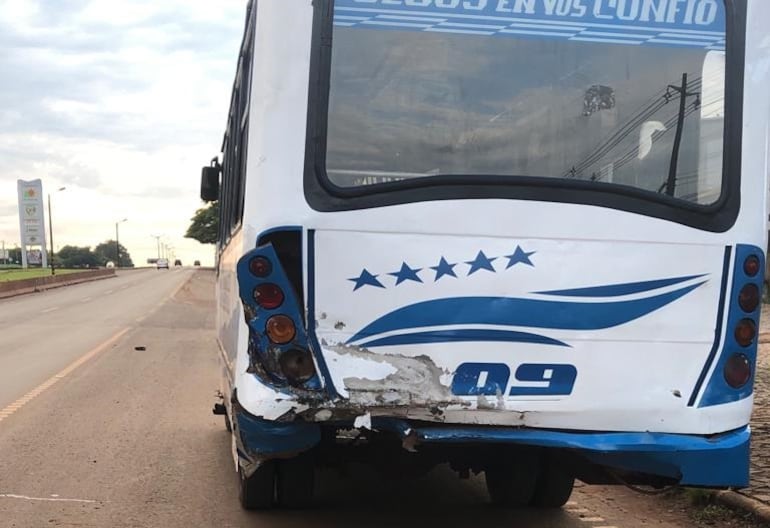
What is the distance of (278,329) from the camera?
347cm

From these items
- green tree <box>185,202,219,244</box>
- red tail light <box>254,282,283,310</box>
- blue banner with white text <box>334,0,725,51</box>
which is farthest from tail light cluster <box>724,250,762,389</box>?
green tree <box>185,202,219,244</box>

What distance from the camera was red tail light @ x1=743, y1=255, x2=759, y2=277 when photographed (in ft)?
12.3

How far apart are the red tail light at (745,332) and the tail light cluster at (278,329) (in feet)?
6.55

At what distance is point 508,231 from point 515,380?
0.68m

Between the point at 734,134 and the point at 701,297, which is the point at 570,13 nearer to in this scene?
the point at 734,134

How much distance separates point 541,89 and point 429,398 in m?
1.56

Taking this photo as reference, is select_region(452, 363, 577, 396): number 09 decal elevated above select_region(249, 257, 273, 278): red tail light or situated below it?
below

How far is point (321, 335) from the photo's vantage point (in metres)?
3.48

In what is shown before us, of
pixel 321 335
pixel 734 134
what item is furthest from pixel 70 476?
pixel 734 134

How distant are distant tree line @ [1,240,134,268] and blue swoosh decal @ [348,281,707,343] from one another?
150 metres

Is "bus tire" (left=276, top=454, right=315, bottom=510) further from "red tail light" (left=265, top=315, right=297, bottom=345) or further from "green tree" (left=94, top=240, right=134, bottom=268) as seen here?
"green tree" (left=94, top=240, right=134, bottom=268)

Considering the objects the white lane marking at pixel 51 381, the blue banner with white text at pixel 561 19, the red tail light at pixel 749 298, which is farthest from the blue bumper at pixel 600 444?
the white lane marking at pixel 51 381

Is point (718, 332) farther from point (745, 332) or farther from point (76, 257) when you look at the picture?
point (76, 257)

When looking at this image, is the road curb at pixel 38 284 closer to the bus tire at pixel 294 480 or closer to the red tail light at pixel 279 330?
the bus tire at pixel 294 480
